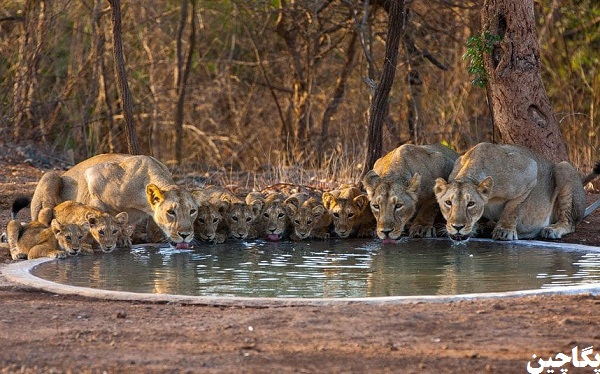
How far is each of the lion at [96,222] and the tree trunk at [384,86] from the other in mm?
3639

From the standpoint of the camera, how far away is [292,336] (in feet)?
17.4

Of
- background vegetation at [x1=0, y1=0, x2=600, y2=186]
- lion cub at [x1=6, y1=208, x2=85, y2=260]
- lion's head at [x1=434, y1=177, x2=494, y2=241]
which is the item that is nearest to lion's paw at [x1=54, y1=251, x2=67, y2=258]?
lion cub at [x1=6, y1=208, x2=85, y2=260]

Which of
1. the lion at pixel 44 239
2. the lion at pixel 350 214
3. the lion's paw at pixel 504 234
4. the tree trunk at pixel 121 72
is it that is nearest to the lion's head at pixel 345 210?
the lion at pixel 350 214

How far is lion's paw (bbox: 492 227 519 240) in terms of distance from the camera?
31.2 ft

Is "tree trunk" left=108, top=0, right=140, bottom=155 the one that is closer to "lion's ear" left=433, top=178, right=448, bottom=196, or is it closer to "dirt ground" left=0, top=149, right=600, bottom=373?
"lion's ear" left=433, top=178, right=448, bottom=196

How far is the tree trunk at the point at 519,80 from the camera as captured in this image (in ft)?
36.5

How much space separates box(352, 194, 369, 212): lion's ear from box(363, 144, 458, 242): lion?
0.23 m

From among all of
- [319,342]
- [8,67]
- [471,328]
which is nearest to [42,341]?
[319,342]

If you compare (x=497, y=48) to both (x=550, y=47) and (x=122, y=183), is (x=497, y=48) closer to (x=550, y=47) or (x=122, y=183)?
(x=122, y=183)

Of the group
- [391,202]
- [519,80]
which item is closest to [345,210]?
[391,202]

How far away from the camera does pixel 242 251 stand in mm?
8758

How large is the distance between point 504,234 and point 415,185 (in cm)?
94

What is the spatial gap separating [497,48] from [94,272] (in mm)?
5487

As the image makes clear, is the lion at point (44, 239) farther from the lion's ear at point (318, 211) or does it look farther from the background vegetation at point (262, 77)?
the background vegetation at point (262, 77)
